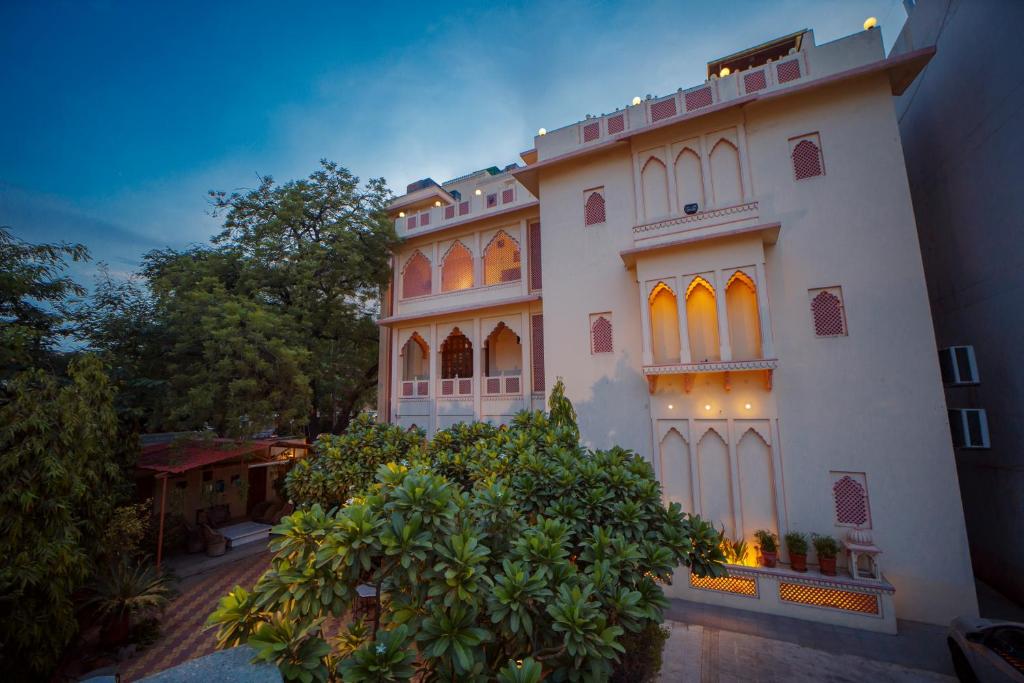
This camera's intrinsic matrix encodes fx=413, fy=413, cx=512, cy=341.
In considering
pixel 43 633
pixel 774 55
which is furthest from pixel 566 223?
pixel 43 633

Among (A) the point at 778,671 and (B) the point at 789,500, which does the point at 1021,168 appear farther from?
(A) the point at 778,671

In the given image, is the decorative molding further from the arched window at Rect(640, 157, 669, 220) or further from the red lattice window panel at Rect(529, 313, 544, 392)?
the red lattice window panel at Rect(529, 313, 544, 392)

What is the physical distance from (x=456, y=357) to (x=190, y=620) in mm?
9595

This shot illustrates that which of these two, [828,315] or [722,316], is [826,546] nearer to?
[828,315]

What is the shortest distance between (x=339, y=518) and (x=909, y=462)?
9.85m

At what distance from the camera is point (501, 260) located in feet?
44.1

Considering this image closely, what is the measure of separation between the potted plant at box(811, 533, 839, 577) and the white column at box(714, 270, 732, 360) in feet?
12.4

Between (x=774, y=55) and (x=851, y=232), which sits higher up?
(x=774, y=55)

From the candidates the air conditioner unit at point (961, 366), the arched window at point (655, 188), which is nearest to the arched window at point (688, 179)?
the arched window at point (655, 188)

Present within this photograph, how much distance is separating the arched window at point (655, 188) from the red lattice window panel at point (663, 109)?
1.07 m

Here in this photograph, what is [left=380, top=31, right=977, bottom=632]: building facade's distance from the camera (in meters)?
7.67

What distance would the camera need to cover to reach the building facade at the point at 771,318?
25.2 feet

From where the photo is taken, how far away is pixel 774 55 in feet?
36.8

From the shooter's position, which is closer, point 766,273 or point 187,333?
point 766,273
